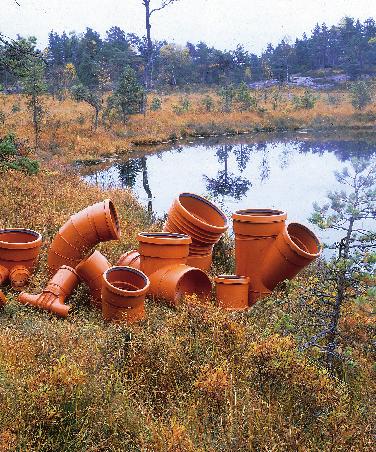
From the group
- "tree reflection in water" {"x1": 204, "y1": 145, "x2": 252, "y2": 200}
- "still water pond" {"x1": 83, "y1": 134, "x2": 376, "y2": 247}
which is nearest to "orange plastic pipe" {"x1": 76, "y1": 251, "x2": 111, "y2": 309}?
"still water pond" {"x1": 83, "y1": 134, "x2": 376, "y2": 247}

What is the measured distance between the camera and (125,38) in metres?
62.7

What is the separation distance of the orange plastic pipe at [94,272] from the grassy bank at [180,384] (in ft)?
1.33

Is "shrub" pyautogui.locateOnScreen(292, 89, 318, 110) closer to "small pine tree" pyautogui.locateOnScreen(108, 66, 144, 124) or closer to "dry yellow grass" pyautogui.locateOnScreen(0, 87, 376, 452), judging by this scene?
"small pine tree" pyautogui.locateOnScreen(108, 66, 144, 124)

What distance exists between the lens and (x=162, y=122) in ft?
103

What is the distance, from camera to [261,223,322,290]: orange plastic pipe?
18.0 feet

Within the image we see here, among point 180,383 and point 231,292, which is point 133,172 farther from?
point 180,383

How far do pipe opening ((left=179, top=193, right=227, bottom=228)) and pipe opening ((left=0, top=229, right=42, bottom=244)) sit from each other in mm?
2069

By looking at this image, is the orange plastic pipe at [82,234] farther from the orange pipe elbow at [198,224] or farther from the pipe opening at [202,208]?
the pipe opening at [202,208]

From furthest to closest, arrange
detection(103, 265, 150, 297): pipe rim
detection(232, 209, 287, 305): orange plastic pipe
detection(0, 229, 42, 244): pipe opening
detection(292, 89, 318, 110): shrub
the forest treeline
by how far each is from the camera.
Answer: the forest treeline, detection(292, 89, 318, 110): shrub, detection(0, 229, 42, 244): pipe opening, detection(232, 209, 287, 305): orange plastic pipe, detection(103, 265, 150, 297): pipe rim

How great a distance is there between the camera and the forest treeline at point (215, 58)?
45.4 meters

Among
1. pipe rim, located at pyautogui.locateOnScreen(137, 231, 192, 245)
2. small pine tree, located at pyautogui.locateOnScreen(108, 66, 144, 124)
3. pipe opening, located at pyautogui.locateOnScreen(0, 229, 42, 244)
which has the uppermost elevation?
small pine tree, located at pyautogui.locateOnScreen(108, 66, 144, 124)

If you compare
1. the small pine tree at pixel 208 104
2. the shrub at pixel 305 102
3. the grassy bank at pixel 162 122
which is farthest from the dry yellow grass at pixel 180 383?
the shrub at pixel 305 102

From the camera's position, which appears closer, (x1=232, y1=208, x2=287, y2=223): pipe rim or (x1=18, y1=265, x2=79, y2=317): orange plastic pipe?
(x1=18, y1=265, x2=79, y2=317): orange plastic pipe

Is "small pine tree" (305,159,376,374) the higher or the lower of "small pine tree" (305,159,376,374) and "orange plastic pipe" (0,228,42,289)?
the higher
